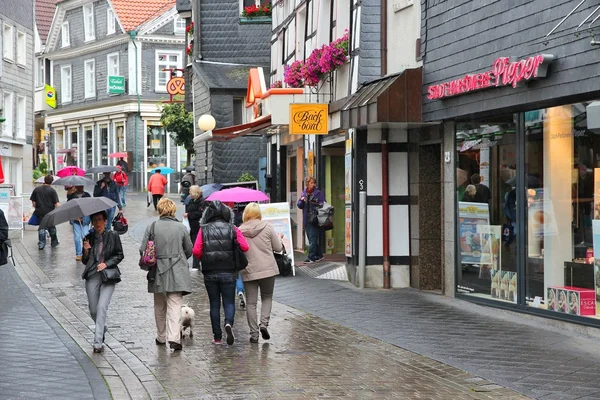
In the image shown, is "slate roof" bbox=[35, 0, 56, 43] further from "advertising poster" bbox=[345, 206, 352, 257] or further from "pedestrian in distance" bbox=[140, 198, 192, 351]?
"pedestrian in distance" bbox=[140, 198, 192, 351]

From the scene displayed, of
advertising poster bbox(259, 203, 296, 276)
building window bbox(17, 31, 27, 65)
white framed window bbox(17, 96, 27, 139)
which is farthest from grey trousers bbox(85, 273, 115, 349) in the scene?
building window bbox(17, 31, 27, 65)

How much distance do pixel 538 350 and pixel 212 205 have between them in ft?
12.2

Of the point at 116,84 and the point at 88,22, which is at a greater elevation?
the point at 88,22

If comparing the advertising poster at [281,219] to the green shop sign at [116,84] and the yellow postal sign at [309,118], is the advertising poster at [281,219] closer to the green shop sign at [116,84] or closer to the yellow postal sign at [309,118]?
the yellow postal sign at [309,118]

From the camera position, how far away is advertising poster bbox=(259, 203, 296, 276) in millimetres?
19375

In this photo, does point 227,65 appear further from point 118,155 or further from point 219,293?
point 219,293

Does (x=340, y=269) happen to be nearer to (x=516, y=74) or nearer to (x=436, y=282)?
(x=436, y=282)

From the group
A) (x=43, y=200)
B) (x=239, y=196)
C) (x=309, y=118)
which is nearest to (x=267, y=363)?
(x=239, y=196)

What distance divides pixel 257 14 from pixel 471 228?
15.8 meters

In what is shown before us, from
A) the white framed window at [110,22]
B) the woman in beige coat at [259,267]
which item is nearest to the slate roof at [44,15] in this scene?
the white framed window at [110,22]

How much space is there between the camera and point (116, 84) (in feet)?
184

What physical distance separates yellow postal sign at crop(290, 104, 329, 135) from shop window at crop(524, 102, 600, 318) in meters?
5.91

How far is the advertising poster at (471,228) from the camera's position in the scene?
15195 millimetres

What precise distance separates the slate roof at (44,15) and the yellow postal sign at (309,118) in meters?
52.6
